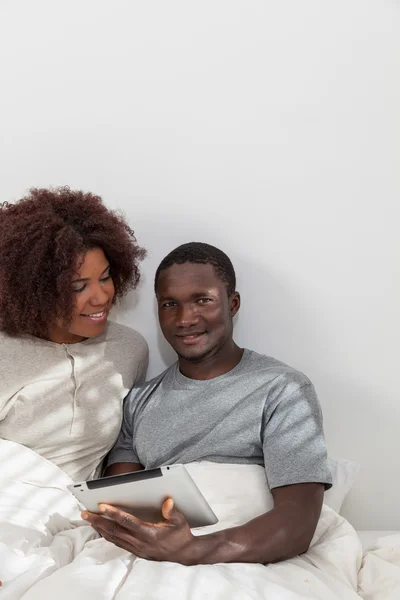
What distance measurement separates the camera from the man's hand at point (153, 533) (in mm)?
1403

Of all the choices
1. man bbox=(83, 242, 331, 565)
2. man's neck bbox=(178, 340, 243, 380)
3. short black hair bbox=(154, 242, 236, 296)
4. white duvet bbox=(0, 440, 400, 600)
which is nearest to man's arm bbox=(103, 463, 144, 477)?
man bbox=(83, 242, 331, 565)

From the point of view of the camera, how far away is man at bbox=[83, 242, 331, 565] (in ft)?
4.74

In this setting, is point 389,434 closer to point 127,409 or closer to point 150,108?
point 127,409

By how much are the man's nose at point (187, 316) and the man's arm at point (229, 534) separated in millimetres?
458

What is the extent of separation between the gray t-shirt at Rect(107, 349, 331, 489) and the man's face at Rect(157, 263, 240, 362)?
9cm

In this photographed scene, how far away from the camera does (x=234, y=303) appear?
1941mm

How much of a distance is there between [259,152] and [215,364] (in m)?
0.61

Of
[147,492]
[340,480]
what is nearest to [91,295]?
[147,492]

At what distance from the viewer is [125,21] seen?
210 centimetres

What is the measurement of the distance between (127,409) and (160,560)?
55cm

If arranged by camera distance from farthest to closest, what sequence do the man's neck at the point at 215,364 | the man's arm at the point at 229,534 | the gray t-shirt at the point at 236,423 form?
the man's neck at the point at 215,364 < the gray t-shirt at the point at 236,423 < the man's arm at the point at 229,534

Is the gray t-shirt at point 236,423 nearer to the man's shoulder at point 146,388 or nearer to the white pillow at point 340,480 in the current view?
the man's shoulder at point 146,388

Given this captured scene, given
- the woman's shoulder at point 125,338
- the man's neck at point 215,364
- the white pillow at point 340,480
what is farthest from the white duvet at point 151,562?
the woman's shoulder at point 125,338

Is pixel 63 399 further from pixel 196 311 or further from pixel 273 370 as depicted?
pixel 273 370
